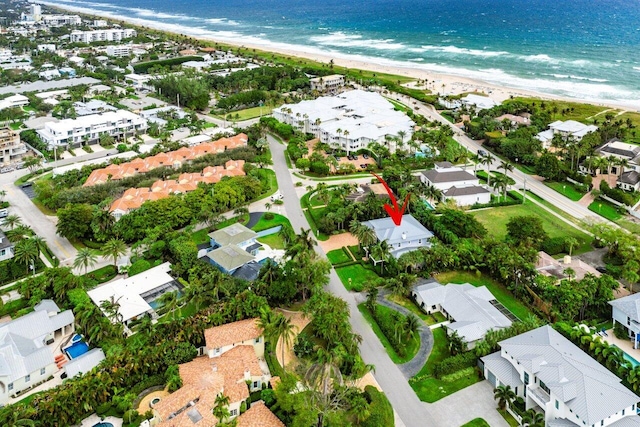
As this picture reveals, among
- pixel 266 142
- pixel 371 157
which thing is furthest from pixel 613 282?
pixel 266 142

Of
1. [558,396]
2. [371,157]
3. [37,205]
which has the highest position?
[558,396]

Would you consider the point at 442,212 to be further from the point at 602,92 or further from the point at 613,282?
the point at 602,92

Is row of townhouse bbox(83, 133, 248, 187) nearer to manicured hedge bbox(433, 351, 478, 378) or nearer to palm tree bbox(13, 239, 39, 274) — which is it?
palm tree bbox(13, 239, 39, 274)

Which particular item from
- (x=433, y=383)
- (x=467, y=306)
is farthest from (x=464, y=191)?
(x=433, y=383)

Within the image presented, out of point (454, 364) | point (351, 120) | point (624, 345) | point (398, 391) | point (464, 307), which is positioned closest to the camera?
point (398, 391)

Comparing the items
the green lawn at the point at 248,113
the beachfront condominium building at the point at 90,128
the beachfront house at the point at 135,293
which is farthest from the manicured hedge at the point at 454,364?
the green lawn at the point at 248,113

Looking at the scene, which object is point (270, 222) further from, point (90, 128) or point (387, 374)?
point (90, 128)

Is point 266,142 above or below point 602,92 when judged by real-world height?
below

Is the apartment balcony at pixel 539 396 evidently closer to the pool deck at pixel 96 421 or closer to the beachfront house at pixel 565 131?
the pool deck at pixel 96 421
